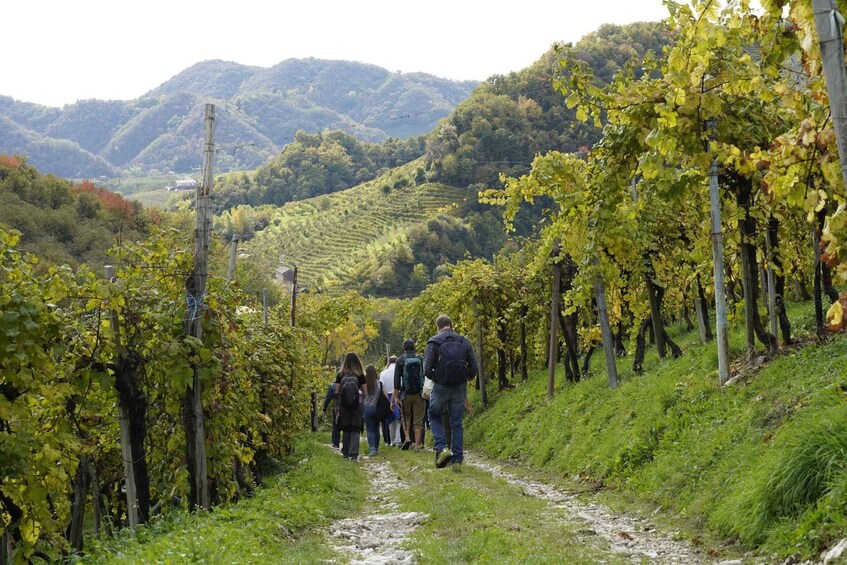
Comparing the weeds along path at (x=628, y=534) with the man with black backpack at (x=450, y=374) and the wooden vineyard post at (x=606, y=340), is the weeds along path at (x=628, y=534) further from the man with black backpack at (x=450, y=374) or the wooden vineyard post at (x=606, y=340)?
the wooden vineyard post at (x=606, y=340)

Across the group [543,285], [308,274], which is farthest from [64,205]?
[543,285]

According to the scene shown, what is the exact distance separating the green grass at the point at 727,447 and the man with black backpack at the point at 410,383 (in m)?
3.19

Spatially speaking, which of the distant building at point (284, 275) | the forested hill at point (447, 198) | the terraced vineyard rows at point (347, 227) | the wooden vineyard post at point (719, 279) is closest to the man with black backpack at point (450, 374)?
the wooden vineyard post at point (719, 279)

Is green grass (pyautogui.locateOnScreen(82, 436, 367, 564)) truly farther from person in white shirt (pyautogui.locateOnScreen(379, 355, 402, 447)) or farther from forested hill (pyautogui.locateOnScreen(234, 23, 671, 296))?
forested hill (pyautogui.locateOnScreen(234, 23, 671, 296))

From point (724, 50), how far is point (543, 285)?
12832 mm

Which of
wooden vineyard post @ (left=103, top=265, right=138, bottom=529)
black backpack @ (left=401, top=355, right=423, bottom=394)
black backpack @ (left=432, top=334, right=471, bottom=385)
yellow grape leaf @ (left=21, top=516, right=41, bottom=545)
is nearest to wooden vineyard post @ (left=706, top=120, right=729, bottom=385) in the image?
black backpack @ (left=432, top=334, right=471, bottom=385)

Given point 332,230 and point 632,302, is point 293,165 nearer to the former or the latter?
point 332,230

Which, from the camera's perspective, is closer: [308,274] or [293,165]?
[308,274]

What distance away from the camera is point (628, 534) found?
23.1 ft

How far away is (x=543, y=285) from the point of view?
67.8 feet

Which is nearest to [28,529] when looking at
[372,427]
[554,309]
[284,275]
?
[554,309]

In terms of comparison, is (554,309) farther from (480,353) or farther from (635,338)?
(480,353)

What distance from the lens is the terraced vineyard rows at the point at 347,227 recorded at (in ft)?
344

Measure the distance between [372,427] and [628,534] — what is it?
12.3m
